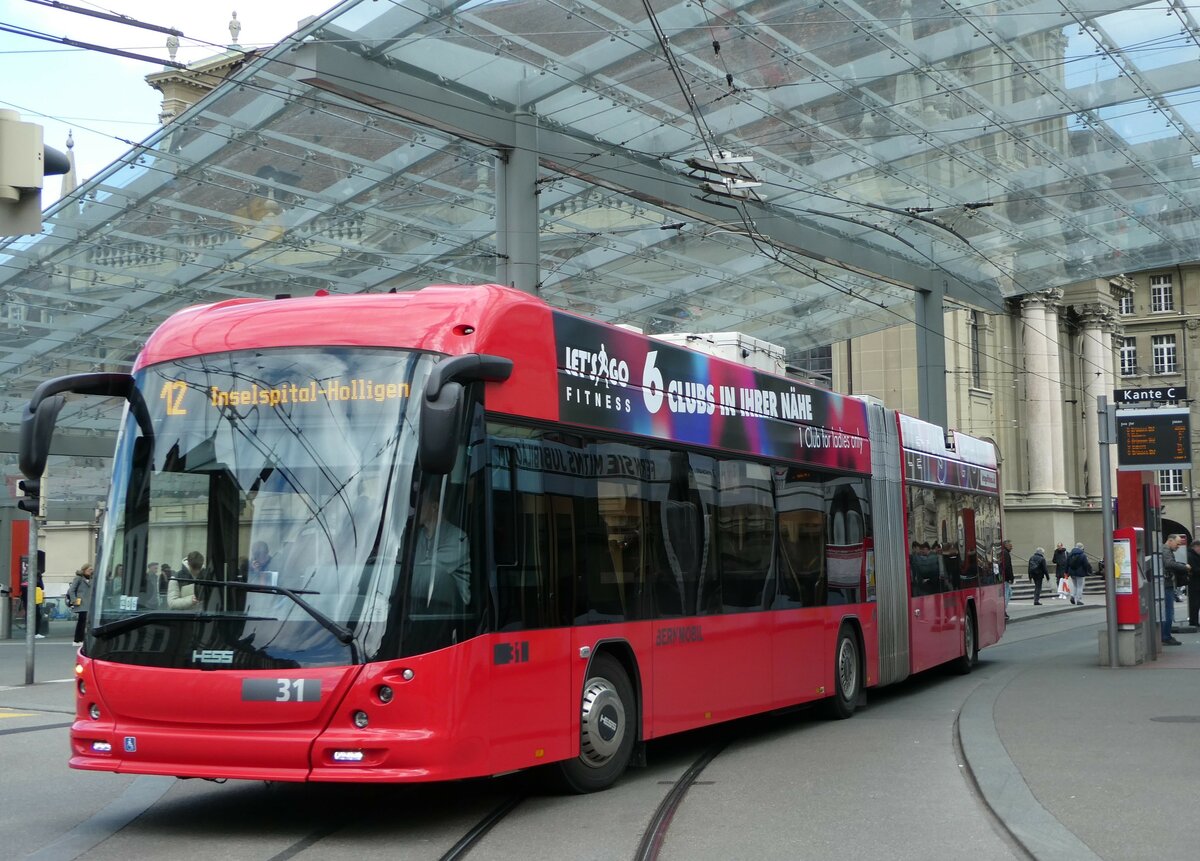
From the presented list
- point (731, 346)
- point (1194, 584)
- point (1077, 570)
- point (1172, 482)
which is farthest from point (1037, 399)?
point (731, 346)

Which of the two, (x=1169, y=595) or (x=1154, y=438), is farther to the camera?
(x=1169, y=595)

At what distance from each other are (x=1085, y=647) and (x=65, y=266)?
17.1m

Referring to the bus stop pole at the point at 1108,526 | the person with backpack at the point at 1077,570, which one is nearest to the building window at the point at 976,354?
the person with backpack at the point at 1077,570

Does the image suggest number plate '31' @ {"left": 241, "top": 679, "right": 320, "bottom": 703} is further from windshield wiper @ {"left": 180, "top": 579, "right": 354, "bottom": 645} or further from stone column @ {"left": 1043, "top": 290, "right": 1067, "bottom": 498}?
stone column @ {"left": 1043, "top": 290, "right": 1067, "bottom": 498}

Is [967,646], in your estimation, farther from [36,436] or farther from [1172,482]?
[1172,482]

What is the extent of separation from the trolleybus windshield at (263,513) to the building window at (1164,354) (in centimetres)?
7937

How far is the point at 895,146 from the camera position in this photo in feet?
76.0

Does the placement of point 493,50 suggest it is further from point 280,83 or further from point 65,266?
point 65,266

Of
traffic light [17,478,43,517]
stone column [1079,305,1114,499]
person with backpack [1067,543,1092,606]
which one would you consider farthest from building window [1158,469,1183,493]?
traffic light [17,478,43,517]

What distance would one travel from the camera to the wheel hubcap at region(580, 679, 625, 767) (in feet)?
31.5

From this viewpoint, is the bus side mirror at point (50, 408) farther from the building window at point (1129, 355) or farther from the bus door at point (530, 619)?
the building window at point (1129, 355)

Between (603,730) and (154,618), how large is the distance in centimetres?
292

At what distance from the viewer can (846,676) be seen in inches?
583

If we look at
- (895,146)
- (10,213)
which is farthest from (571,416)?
(895,146)
